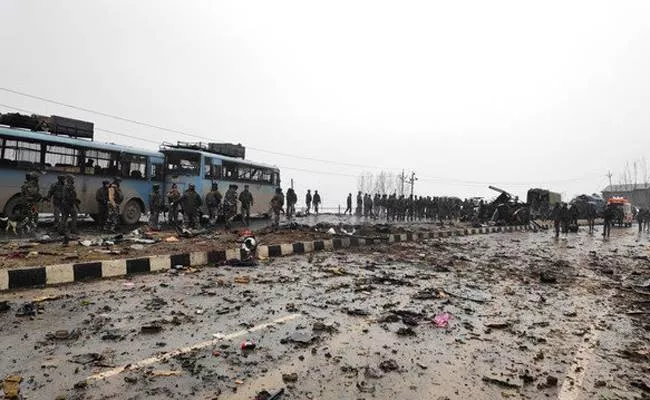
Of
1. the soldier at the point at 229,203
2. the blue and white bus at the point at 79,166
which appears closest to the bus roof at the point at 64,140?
the blue and white bus at the point at 79,166

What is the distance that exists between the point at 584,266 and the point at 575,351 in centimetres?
726

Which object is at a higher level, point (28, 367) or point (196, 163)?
point (196, 163)

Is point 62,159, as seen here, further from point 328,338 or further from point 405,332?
point 405,332

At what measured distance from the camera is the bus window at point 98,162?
14062 millimetres

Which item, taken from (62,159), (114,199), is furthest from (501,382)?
(62,159)

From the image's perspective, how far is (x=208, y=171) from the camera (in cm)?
1736

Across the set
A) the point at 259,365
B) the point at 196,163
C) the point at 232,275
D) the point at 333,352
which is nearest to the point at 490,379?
the point at 333,352

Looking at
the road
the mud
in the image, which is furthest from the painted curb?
the mud

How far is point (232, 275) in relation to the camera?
24.2 feet

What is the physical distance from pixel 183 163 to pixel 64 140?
455 centimetres

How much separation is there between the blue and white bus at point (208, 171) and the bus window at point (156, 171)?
291mm

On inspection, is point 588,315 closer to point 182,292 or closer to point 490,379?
point 490,379

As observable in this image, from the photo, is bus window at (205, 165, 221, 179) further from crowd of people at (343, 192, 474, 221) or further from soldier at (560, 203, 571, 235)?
soldier at (560, 203, 571, 235)

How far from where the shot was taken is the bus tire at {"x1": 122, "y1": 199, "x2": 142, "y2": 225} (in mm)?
15148
